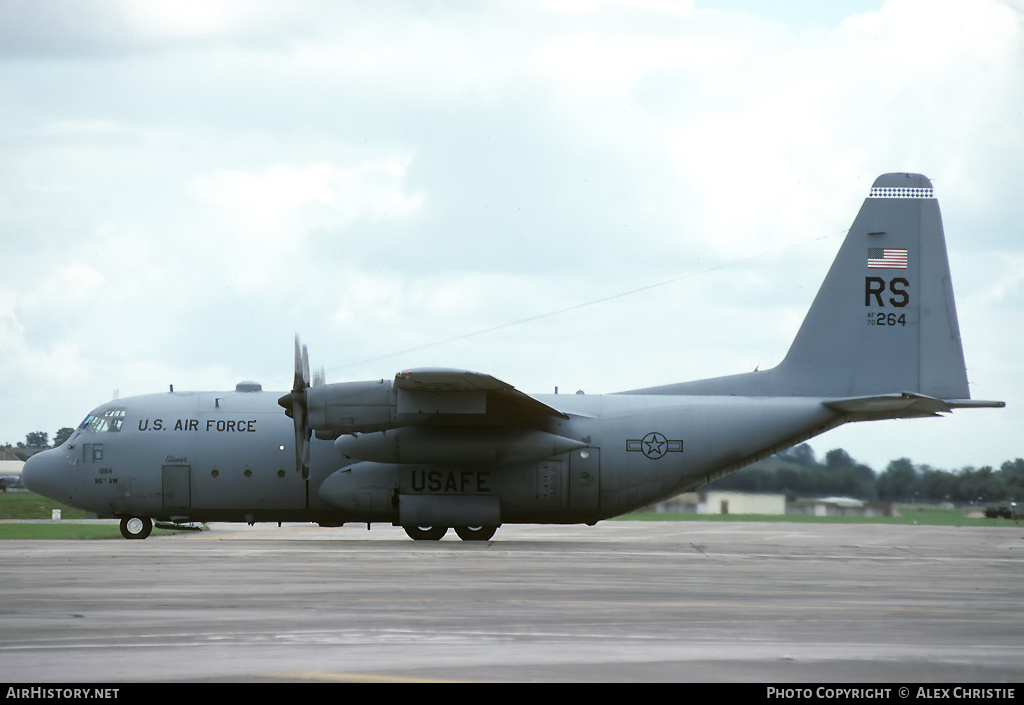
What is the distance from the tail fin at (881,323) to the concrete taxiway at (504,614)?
5309 millimetres

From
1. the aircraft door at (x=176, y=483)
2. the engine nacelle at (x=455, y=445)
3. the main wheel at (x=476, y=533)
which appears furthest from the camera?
the aircraft door at (x=176, y=483)

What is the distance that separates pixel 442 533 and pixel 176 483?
21.1 ft

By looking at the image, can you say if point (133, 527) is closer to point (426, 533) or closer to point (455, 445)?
point (426, 533)

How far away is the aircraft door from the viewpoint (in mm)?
27125

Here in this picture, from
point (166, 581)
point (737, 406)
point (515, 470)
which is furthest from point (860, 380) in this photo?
point (166, 581)

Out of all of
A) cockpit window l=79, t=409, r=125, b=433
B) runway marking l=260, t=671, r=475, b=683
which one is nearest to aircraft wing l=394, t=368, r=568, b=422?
cockpit window l=79, t=409, r=125, b=433

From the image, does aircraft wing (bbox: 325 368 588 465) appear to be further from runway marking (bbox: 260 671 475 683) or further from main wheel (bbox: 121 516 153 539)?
runway marking (bbox: 260 671 475 683)

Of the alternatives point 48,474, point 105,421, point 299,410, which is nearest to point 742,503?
point 299,410

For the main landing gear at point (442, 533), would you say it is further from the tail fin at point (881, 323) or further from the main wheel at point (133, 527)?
the main wheel at point (133, 527)

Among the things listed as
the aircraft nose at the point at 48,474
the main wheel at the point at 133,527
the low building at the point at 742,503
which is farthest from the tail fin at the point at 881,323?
the aircraft nose at the point at 48,474

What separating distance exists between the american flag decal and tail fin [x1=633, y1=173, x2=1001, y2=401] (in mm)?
25

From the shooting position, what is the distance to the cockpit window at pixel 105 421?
27.7 meters

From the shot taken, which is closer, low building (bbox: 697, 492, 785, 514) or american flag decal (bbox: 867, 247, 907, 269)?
american flag decal (bbox: 867, 247, 907, 269)

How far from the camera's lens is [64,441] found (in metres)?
28.2
